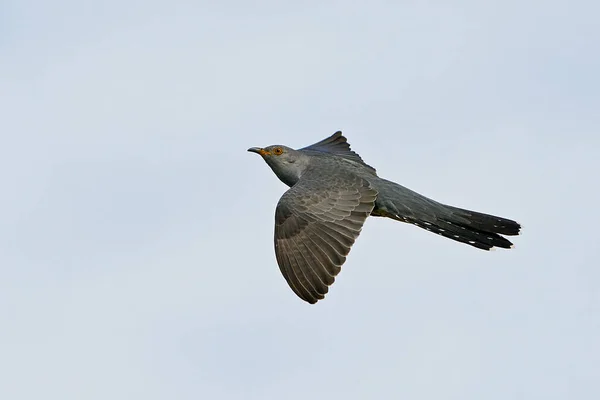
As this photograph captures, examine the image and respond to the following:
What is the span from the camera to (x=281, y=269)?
13.6 metres

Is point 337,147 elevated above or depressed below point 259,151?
above

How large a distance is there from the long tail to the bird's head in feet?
4.83

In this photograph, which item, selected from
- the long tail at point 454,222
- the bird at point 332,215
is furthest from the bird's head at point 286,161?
the long tail at point 454,222

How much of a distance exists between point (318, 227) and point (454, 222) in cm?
204

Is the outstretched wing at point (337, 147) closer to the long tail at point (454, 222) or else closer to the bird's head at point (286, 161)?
the bird's head at point (286, 161)

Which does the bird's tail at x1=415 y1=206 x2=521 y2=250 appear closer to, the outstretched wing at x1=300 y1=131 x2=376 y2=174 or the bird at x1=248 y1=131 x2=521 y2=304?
the bird at x1=248 y1=131 x2=521 y2=304

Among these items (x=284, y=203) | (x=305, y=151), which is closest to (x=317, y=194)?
(x=284, y=203)

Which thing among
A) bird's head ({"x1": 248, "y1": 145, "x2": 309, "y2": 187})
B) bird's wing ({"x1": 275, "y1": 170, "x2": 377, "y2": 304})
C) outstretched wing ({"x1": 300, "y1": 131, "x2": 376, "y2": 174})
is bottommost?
bird's wing ({"x1": 275, "y1": 170, "x2": 377, "y2": 304})

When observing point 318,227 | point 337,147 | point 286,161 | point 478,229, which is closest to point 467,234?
point 478,229

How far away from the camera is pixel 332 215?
14.0 metres

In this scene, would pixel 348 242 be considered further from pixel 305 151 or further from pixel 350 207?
pixel 305 151

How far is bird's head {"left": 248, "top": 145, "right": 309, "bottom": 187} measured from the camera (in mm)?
15859

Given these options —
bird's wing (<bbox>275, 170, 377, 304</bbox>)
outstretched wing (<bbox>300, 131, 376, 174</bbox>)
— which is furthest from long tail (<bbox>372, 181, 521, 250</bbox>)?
outstretched wing (<bbox>300, 131, 376, 174</bbox>)

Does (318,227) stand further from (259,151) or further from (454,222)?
(259,151)
